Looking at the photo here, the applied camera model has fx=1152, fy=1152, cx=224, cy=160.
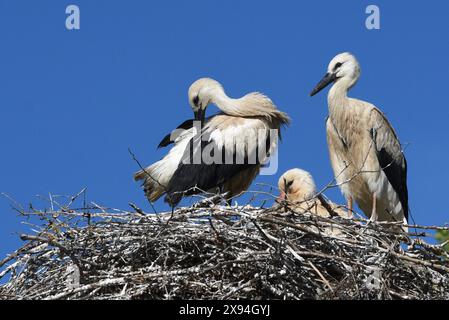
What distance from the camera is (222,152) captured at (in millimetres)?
8555

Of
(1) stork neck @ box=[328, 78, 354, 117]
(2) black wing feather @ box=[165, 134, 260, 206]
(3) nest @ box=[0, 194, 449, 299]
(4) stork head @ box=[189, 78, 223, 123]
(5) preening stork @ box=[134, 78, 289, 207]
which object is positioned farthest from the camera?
(4) stork head @ box=[189, 78, 223, 123]

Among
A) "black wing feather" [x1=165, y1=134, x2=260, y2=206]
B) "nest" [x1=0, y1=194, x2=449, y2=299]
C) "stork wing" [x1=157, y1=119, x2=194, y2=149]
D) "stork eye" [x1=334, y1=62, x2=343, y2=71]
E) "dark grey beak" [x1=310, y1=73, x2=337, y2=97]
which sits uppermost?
"stork eye" [x1=334, y1=62, x2=343, y2=71]

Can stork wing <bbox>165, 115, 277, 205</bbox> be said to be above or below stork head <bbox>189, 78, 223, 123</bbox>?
below

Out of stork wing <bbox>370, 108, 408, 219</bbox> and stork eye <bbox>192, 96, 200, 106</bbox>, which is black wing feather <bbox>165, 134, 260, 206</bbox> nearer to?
stork eye <bbox>192, 96, 200, 106</bbox>

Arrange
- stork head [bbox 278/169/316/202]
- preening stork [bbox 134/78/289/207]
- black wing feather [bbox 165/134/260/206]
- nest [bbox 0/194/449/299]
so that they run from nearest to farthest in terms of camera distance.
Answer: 1. nest [bbox 0/194/449/299]
2. black wing feather [bbox 165/134/260/206]
3. preening stork [bbox 134/78/289/207]
4. stork head [bbox 278/169/316/202]

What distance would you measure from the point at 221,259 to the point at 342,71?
9.58ft

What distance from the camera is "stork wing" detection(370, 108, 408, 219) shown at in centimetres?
855

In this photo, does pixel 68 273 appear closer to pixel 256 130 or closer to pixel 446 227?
pixel 446 227

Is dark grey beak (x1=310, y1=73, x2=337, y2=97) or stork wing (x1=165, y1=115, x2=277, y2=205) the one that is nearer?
stork wing (x1=165, y1=115, x2=277, y2=205)

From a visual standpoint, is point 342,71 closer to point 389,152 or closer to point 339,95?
point 339,95

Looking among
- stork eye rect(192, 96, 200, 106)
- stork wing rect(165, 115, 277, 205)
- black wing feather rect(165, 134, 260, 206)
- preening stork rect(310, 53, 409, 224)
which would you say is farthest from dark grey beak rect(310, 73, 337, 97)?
stork eye rect(192, 96, 200, 106)

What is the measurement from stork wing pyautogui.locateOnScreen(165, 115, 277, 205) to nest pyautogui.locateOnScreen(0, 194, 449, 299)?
1898mm

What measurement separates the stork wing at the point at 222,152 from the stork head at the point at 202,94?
0.34 meters

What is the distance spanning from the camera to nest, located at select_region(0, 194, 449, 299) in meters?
5.95
